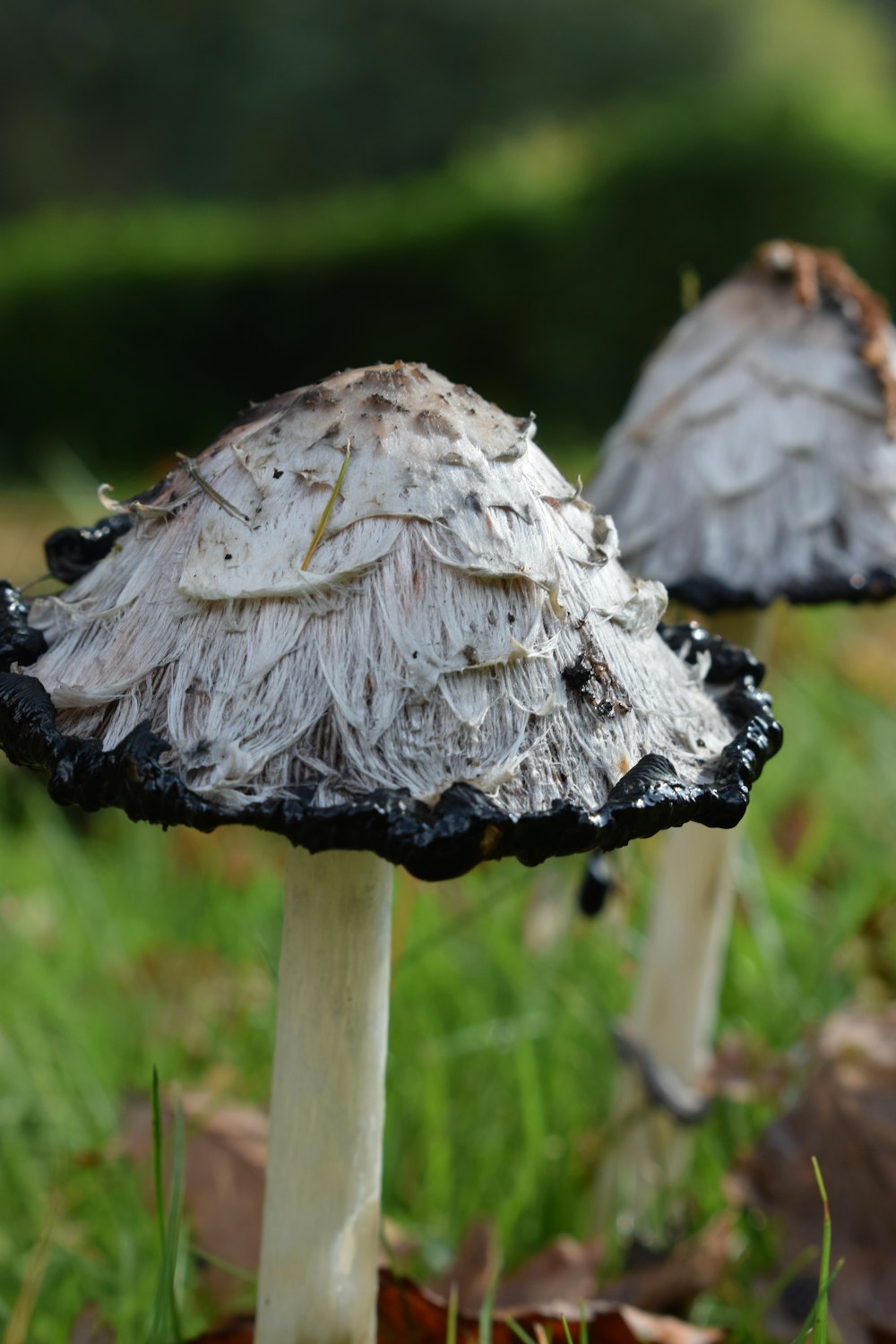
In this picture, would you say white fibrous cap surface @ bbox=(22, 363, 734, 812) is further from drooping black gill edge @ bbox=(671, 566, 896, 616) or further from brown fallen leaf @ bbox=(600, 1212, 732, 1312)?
brown fallen leaf @ bbox=(600, 1212, 732, 1312)

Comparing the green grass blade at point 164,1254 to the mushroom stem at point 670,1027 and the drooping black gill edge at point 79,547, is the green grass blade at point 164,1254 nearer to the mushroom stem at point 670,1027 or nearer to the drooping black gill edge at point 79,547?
the drooping black gill edge at point 79,547

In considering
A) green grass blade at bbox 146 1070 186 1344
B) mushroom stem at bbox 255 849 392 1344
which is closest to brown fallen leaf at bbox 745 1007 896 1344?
mushroom stem at bbox 255 849 392 1344

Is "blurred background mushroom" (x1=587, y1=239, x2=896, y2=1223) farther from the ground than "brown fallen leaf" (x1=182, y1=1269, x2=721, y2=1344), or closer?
farther from the ground

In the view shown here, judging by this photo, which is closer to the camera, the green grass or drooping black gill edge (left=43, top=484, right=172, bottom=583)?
drooping black gill edge (left=43, top=484, right=172, bottom=583)

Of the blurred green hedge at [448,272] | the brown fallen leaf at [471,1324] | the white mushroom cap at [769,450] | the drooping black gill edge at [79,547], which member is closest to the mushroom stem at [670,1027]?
the white mushroom cap at [769,450]

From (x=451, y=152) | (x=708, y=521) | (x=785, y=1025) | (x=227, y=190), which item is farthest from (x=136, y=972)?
(x=227, y=190)

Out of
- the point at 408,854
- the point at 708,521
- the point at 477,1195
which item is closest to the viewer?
the point at 408,854

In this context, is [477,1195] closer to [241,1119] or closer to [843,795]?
[241,1119]
